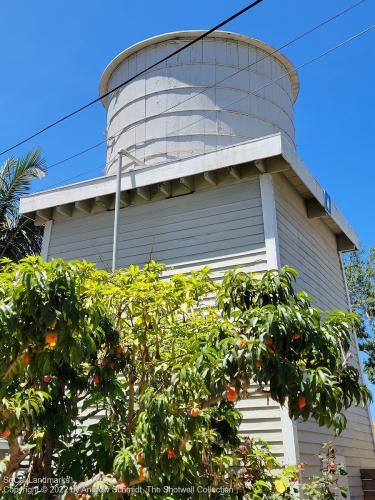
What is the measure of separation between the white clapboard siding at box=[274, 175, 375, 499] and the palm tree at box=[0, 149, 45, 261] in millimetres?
8461

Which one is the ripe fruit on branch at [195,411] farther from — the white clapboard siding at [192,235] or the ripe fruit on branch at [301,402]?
the white clapboard siding at [192,235]

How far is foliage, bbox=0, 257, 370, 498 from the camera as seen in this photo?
368cm

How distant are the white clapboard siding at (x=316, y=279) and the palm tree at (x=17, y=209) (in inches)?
333

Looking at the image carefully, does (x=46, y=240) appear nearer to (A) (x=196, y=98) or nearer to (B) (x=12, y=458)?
(A) (x=196, y=98)

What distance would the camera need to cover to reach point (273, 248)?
7.84 metres

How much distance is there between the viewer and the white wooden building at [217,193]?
27.1 feet

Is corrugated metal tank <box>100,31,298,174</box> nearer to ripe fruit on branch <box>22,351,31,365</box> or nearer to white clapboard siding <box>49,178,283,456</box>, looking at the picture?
white clapboard siding <box>49,178,283,456</box>

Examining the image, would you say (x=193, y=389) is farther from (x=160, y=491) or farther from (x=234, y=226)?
(x=234, y=226)

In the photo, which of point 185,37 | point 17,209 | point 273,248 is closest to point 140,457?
point 273,248

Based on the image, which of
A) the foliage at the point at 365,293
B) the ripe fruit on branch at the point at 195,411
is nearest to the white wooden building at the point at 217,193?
the ripe fruit on branch at the point at 195,411

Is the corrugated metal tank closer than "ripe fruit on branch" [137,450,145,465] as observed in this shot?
No

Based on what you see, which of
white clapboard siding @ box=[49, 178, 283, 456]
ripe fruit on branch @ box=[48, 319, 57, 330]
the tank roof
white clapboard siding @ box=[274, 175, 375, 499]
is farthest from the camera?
the tank roof

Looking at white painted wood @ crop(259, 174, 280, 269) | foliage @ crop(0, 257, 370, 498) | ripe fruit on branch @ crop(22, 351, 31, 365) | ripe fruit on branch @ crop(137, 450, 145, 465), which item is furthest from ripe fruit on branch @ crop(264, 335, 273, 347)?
white painted wood @ crop(259, 174, 280, 269)

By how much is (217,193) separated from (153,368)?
4.57m
